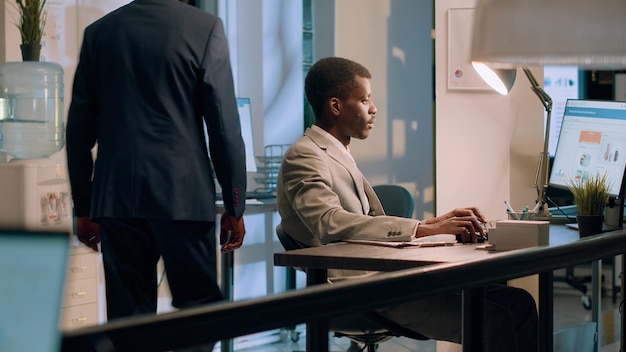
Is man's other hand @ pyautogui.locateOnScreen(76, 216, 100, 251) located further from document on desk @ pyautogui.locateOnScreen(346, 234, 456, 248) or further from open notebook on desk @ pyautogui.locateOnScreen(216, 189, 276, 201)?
open notebook on desk @ pyautogui.locateOnScreen(216, 189, 276, 201)

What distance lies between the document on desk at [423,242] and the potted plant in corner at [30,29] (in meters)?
2.23

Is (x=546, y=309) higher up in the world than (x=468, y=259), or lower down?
lower down

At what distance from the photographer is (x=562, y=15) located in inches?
74.6

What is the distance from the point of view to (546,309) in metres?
1.64

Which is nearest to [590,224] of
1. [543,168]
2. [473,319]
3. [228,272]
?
[543,168]

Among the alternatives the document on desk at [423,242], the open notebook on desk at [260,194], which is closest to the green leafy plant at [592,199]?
the document on desk at [423,242]

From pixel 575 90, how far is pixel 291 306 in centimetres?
593

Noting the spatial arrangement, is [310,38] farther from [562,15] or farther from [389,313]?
[562,15]

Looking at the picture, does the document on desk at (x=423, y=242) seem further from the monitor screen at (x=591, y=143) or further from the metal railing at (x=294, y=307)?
the metal railing at (x=294, y=307)

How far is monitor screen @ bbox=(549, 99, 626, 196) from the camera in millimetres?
3459

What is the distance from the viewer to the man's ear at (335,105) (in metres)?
2.98

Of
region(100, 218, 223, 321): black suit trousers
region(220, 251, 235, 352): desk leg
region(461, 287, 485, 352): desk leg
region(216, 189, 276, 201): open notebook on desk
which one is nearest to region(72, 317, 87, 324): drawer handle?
region(220, 251, 235, 352): desk leg

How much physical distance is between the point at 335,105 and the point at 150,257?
78 centimetres

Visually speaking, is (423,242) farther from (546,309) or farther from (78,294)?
(78,294)
